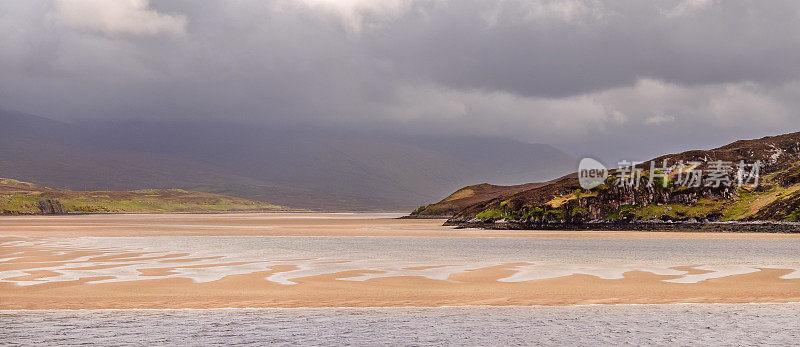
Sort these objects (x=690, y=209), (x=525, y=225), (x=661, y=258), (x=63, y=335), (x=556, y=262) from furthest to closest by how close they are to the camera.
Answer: (x=525, y=225) → (x=690, y=209) → (x=661, y=258) → (x=556, y=262) → (x=63, y=335)

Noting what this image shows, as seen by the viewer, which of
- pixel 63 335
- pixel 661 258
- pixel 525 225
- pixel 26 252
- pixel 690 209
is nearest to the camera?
pixel 63 335

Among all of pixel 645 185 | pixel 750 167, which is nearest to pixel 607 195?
pixel 645 185

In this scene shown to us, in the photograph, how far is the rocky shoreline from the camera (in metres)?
62.5

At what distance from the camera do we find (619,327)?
15883 mm

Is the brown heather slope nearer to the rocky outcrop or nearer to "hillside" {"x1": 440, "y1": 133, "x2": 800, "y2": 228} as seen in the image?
"hillside" {"x1": 440, "y1": 133, "x2": 800, "y2": 228}

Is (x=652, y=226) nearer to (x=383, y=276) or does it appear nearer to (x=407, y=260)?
(x=407, y=260)

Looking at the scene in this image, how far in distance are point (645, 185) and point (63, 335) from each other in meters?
70.3

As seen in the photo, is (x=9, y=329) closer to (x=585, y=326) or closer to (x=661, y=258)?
(x=585, y=326)

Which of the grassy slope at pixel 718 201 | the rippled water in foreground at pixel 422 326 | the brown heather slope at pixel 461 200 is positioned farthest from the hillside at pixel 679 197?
the rippled water in foreground at pixel 422 326

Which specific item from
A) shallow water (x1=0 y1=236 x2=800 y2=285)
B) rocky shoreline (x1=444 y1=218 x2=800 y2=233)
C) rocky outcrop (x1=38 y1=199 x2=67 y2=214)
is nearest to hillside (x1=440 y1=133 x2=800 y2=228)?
rocky shoreline (x1=444 y1=218 x2=800 y2=233)

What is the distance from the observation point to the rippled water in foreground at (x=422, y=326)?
14492mm
